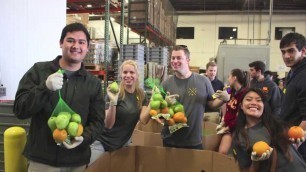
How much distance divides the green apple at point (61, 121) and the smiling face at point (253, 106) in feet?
4.54

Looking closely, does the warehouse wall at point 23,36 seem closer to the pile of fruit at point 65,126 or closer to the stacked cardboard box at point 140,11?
the pile of fruit at point 65,126

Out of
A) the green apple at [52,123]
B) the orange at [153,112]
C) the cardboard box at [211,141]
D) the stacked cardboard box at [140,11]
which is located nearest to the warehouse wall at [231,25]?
the stacked cardboard box at [140,11]

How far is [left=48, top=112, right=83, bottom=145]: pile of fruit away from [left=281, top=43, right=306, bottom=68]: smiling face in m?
1.76

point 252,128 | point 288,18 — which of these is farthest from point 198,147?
point 288,18

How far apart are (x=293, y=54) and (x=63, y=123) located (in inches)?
74.7

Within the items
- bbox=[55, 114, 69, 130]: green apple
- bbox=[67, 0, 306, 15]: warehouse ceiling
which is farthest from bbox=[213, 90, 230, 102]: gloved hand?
bbox=[67, 0, 306, 15]: warehouse ceiling

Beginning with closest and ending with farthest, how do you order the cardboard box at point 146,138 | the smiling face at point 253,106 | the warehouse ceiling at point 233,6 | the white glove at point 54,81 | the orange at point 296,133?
the white glove at point 54,81
the orange at point 296,133
the smiling face at point 253,106
the cardboard box at point 146,138
the warehouse ceiling at point 233,6

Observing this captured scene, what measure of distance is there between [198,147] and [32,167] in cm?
160

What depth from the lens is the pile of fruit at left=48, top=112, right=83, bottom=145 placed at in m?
1.67

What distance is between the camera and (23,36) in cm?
409

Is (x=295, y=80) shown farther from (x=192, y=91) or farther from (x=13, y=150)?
(x=13, y=150)

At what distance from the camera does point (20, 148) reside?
2.14 meters

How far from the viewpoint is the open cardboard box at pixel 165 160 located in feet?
8.39

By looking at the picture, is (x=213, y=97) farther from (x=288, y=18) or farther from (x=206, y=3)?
(x=288, y=18)
